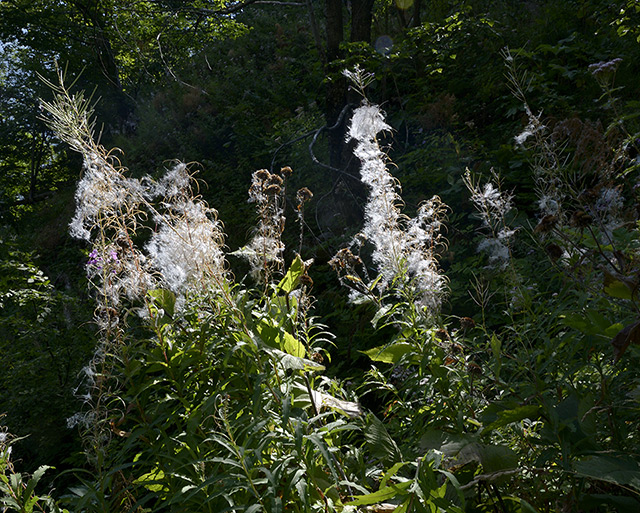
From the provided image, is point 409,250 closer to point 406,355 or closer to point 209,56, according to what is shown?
point 406,355

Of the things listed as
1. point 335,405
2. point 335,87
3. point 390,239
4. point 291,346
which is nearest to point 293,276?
point 291,346

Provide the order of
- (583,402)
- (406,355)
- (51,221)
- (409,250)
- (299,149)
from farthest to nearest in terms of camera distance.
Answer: (51,221) → (299,149) → (409,250) → (406,355) → (583,402)

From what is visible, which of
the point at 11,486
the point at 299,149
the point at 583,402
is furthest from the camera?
the point at 299,149

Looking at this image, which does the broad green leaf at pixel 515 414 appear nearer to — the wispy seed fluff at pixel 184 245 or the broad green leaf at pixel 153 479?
the wispy seed fluff at pixel 184 245

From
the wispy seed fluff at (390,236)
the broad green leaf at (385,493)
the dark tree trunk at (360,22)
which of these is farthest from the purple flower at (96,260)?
the dark tree trunk at (360,22)

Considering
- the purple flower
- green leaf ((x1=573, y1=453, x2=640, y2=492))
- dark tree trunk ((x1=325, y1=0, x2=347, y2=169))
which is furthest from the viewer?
dark tree trunk ((x1=325, y1=0, x2=347, y2=169))

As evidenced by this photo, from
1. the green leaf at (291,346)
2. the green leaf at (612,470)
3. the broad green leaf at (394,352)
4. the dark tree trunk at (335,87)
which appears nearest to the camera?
→ the green leaf at (612,470)

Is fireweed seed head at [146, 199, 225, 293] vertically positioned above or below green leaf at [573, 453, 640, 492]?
above

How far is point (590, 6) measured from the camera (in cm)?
706

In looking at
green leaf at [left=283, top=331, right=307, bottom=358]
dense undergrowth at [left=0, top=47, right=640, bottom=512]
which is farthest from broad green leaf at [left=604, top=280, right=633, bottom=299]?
green leaf at [left=283, top=331, right=307, bottom=358]

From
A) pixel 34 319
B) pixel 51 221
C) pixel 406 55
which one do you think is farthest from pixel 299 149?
pixel 51 221

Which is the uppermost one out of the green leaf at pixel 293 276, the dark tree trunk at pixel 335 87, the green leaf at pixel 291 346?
the dark tree trunk at pixel 335 87

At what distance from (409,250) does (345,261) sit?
33 centimetres

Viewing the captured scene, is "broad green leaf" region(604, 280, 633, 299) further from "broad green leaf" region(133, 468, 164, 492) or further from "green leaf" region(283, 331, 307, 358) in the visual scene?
"broad green leaf" region(133, 468, 164, 492)
